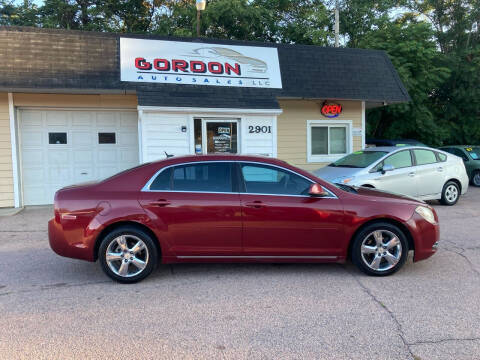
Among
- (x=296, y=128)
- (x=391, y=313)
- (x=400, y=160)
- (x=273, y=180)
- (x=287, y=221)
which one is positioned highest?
(x=296, y=128)

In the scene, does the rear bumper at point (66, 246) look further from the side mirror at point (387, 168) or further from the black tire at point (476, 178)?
the black tire at point (476, 178)

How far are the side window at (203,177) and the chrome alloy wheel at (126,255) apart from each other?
0.79 m

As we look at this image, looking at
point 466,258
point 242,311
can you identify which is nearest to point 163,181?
point 242,311

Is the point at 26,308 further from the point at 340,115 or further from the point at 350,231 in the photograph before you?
the point at 340,115

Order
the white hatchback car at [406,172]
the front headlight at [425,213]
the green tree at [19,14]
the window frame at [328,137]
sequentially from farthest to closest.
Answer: the green tree at [19,14] → the window frame at [328,137] → the white hatchback car at [406,172] → the front headlight at [425,213]

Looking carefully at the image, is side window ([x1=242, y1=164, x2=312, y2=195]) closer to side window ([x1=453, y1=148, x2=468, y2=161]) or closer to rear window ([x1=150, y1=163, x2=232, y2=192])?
rear window ([x1=150, y1=163, x2=232, y2=192])

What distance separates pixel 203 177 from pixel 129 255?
4.19 ft

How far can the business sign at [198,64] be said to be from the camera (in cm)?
1038

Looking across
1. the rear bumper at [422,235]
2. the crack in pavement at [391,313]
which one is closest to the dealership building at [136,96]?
the rear bumper at [422,235]

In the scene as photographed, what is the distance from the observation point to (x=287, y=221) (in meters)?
4.87

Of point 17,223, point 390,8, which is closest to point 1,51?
point 17,223

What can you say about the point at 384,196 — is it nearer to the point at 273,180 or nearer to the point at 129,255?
the point at 273,180

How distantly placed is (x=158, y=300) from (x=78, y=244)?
1.23m

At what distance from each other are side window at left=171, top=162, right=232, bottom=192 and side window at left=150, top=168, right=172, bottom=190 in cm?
5
